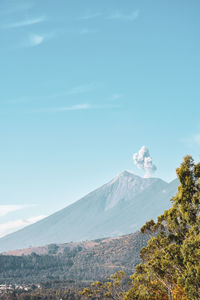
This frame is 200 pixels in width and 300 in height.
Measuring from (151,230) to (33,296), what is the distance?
173 m

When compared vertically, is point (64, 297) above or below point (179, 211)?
below

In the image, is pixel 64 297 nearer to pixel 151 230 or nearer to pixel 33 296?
pixel 33 296

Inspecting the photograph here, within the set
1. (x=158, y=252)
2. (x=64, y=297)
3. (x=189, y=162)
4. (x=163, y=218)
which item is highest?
(x=189, y=162)

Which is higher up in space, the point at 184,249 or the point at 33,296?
the point at 184,249

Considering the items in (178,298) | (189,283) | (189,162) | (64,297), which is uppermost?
(189,162)

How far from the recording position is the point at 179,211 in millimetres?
25703

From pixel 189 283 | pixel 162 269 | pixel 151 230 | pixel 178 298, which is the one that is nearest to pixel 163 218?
pixel 151 230

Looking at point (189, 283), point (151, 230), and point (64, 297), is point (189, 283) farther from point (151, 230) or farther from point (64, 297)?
point (64, 297)

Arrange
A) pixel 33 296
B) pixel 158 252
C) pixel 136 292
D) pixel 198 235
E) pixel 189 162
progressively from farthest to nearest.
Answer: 1. pixel 33 296
2. pixel 136 292
3. pixel 158 252
4. pixel 189 162
5. pixel 198 235

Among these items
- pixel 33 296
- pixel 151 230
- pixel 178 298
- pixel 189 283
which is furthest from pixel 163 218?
pixel 33 296

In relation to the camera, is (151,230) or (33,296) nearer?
(151,230)

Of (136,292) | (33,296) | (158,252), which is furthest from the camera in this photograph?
(33,296)

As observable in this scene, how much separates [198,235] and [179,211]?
3880 millimetres

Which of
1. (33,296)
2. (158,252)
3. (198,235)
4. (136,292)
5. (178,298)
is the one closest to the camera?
(198,235)
